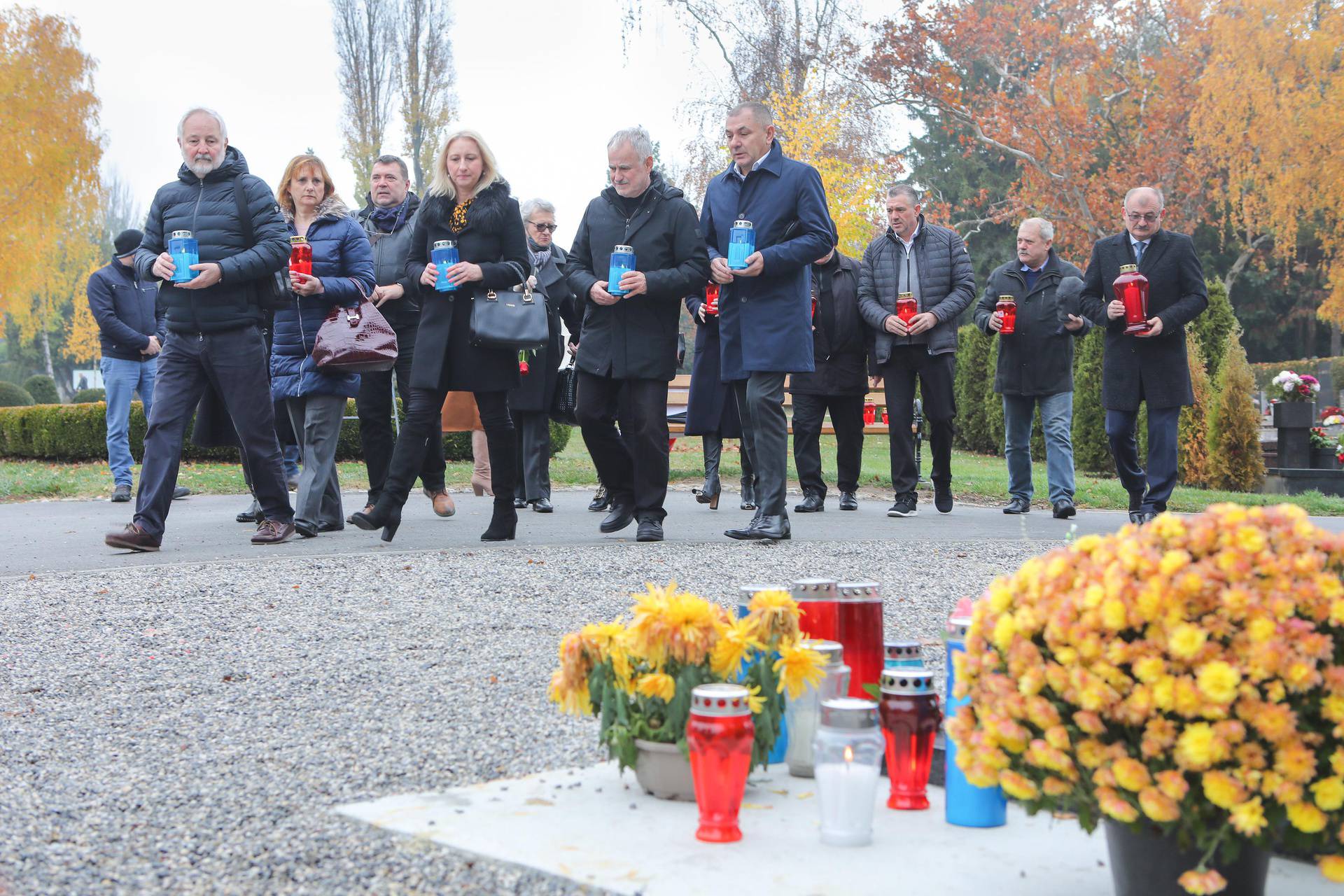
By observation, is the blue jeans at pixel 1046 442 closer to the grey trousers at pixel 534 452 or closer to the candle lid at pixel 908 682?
the grey trousers at pixel 534 452

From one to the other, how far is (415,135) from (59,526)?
37.1m

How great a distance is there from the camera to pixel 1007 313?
30.6 feet

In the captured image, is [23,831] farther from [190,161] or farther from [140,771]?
[190,161]

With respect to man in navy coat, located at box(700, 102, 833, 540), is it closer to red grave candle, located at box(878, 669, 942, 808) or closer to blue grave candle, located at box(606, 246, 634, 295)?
blue grave candle, located at box(606, 246, 634, 295)

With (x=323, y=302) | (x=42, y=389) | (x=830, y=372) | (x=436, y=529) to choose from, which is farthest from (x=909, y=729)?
(x=42, y=389)

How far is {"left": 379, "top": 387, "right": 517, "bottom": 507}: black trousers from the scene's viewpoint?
7.07 m

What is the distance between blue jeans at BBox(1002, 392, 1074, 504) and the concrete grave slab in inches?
266

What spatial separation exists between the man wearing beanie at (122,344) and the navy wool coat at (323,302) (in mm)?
3841

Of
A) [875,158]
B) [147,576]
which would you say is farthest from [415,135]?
[147,576]

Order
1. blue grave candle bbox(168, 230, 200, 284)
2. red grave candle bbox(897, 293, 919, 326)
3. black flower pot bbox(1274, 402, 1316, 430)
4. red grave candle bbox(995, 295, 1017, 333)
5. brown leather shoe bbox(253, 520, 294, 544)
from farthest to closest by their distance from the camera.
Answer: black flower pot bbox(1274, 402, 1316, 430), red grave candle bbox(995, 295, 1017, 333), red grave candle bbox(897, 293, 919, 326), brown leather shoe bbox(253, 520, 294, 544), blue grave candle bbox(168, 230, 200, 284)

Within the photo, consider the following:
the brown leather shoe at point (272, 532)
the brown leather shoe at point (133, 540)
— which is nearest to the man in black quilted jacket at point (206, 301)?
the brown leather shoe at point (133, 540)

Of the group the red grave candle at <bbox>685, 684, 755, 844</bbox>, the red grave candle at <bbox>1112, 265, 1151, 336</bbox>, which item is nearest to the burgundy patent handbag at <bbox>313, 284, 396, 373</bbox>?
the red grave candle at <bbox>1112, 265, 1151, 336</bbox>

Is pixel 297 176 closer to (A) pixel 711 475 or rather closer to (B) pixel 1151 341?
(A) pixel 711 475

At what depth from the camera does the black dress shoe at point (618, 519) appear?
7.62 meters
